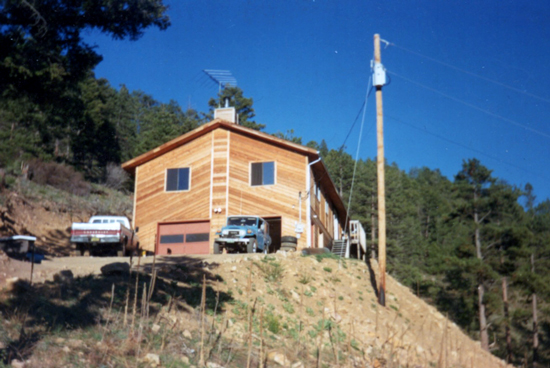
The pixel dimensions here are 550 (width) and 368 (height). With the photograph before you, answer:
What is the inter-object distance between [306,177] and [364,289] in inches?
360

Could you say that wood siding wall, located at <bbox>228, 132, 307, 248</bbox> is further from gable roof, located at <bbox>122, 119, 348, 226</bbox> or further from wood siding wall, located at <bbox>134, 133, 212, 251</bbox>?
wood siding wall, located at <bbox>134, 133, 212, 251</bbox>

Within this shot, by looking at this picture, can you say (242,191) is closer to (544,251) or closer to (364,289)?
(364,289)

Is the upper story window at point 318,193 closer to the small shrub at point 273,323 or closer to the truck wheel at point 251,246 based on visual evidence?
the truck wheel at point 251,246

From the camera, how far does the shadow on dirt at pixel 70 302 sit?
8.72 m

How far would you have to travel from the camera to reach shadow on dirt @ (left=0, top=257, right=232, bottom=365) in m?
8.72

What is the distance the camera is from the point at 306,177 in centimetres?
2791

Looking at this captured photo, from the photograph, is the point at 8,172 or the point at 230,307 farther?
the point at 8,172

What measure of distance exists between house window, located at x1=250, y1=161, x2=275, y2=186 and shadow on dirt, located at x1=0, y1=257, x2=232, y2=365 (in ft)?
45.3

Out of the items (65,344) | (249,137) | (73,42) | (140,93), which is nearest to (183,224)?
(249,137)

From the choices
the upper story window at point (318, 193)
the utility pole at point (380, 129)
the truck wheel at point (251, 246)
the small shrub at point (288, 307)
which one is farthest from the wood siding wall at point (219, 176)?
the small shrub at point (288, 307)

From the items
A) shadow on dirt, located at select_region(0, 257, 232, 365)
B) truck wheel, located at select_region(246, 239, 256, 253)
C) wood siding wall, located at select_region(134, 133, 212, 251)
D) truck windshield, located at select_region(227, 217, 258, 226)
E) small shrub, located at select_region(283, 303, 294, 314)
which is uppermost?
wood siding wall, located at select_region(134, 133, 212, 251)

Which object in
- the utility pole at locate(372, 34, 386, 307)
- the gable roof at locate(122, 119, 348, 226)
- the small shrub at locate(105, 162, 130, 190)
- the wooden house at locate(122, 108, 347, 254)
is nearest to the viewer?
the utility pole at locate(372, 34, 386, 307)

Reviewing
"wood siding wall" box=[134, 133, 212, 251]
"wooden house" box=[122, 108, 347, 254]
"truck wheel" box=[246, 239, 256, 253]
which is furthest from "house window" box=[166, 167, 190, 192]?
"truck wheel" box=[246, 239, 256, 253]

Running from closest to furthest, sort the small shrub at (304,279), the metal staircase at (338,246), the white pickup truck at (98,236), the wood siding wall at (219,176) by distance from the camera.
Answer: the small shrub at (304,279), the white pickup truck at (98,236), the wood siding wall at (219,176), the metal staircase at (338,246)
